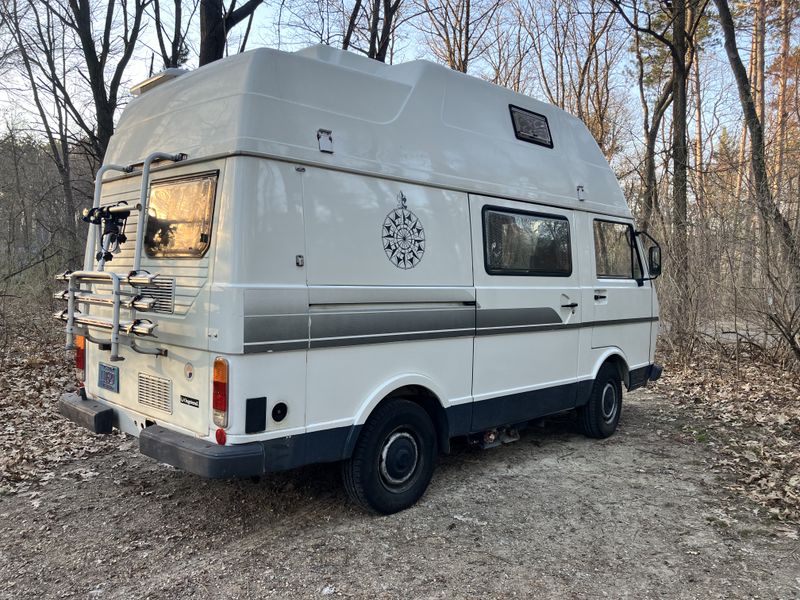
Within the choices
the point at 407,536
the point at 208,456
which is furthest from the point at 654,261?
the point at 208,456

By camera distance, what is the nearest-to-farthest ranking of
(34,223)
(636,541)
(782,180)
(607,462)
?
(636,541) → (607,462) → (782,180) → (34,223)

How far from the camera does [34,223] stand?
1391 centimetres

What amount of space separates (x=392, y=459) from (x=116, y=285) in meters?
2.12

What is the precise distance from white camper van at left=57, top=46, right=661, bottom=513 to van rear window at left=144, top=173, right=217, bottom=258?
16 millimetres

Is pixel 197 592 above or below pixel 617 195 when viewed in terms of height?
below

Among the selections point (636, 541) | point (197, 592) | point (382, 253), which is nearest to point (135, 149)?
point (382, 253)

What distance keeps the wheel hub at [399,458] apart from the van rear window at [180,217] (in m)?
1.81

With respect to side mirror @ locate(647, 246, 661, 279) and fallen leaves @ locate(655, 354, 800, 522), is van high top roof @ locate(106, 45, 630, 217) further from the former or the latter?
fallen leaves @ locate(655, 354, 800, 522)

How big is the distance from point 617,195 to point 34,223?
13139 millimetres

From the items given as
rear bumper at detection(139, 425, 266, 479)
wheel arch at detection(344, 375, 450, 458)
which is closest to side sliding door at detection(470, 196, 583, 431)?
wheel arch at detection(344, 375, 450, 458)

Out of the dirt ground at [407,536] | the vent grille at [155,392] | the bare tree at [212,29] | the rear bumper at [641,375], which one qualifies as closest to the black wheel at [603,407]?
the rear bumper at [641,375]

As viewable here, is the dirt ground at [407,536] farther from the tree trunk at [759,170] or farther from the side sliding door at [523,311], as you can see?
the tree trunk at [759,170]

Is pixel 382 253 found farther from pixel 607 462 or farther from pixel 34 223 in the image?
pixel 34 223

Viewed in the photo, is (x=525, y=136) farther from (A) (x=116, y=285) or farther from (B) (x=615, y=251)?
(A) (x=116, y=285)
